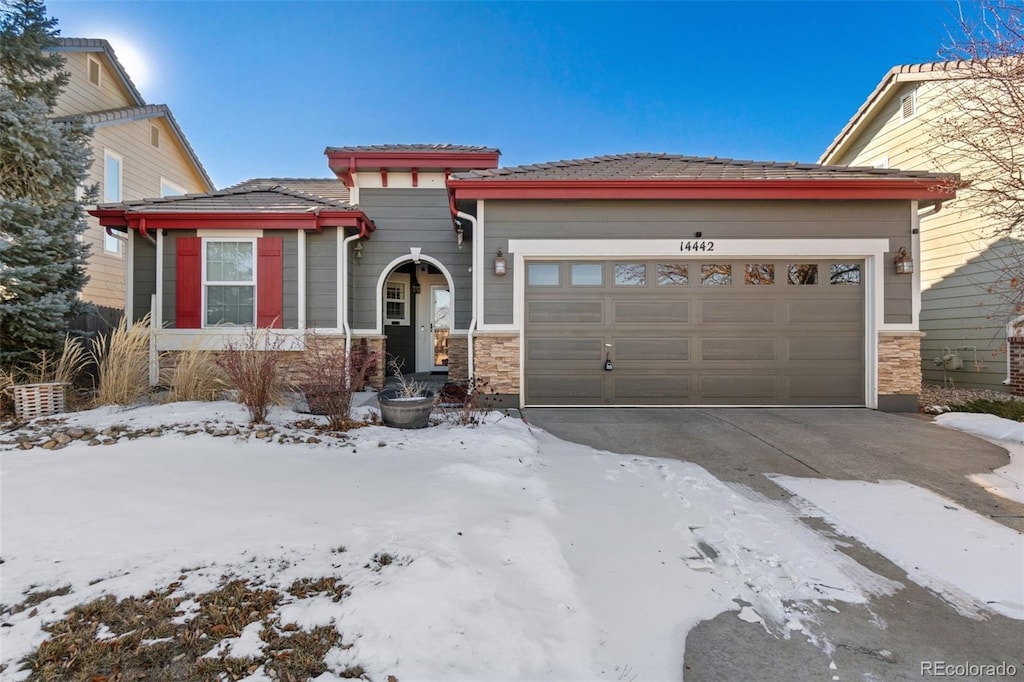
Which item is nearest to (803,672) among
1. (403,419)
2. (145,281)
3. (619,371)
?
(403,419)

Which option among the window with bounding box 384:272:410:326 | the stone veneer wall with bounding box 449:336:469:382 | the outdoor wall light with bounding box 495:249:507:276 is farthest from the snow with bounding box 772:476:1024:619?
the window with bounding box 384:272:410:326

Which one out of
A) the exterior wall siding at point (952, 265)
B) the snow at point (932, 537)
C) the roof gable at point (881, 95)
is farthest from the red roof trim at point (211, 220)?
the roof gable at point (881, 95)

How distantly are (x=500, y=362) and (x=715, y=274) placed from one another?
3475mm

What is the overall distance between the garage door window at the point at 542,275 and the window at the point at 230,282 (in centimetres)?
462

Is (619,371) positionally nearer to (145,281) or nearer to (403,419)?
(403,419)

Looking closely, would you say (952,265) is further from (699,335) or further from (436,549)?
(436,549)

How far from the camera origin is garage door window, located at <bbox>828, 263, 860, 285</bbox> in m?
6.50

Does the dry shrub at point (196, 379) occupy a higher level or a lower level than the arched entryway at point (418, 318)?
lower

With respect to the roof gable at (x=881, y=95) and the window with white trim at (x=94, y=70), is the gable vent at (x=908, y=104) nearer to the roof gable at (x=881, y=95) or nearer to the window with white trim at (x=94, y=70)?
the roof gable at (x=881, y=95)

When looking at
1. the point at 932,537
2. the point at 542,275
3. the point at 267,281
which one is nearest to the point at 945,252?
the point at 542,275

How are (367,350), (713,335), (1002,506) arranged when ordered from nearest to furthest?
1. (1002,506)
2. (713,335)
3. (367,350)

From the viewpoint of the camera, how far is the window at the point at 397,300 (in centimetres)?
1004

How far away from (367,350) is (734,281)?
20.7ft

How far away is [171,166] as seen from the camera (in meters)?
12.3
